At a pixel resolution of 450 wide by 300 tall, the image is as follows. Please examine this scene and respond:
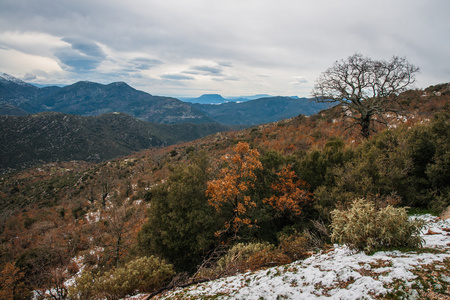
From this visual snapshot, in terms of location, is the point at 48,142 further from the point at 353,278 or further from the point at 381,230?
the point at 381,230

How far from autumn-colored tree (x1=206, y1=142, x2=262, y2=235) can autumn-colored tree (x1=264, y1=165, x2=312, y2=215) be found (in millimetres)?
1381

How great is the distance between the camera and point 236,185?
11609 millimetres

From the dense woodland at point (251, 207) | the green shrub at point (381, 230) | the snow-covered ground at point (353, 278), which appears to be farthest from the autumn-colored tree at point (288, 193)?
the green shrub at point (381, 230)

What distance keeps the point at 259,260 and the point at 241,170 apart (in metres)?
5.94

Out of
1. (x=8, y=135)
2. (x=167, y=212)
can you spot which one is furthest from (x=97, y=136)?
(x=167, y=212)

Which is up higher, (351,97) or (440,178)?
(351,97)

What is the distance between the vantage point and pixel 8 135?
149m

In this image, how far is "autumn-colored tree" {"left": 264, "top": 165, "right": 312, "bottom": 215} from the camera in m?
11.3

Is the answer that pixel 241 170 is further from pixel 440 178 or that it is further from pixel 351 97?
pixel 351 97

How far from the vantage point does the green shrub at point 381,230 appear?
4078 mm

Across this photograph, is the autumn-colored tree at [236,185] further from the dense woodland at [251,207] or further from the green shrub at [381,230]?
the green shrub at [381,230]

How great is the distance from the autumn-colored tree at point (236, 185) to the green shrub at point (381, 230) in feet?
20.7

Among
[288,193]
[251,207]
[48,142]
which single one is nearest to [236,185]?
[251,207]

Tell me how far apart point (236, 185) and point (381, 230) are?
7.88 m
